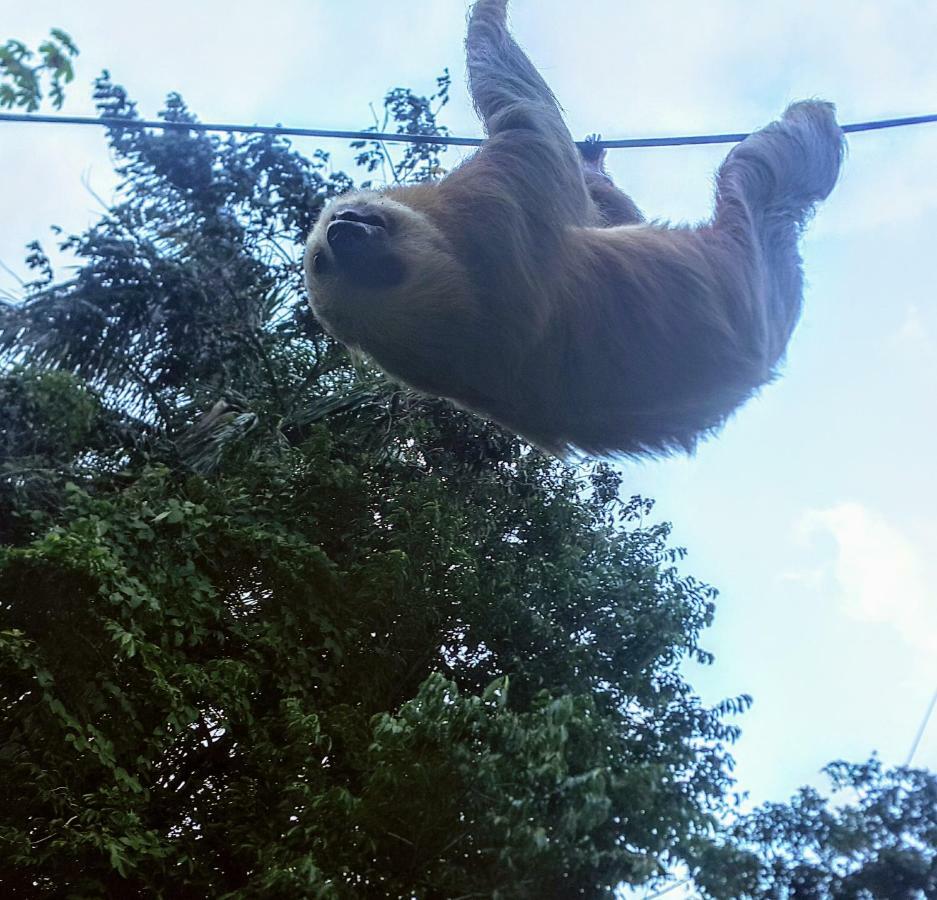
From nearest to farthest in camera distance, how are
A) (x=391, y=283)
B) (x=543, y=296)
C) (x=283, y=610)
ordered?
(x=543, y=296) → (x=391, y=283) → (x=283, y=610)

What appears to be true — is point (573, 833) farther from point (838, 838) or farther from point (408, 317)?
point (408, 317)

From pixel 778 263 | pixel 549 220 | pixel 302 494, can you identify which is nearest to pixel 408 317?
pixel 549 220

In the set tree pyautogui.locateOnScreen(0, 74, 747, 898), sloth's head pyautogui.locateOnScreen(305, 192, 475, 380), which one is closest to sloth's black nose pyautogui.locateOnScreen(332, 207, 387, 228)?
sloth's head pyautogui.locateOnScreen(305, 192, 475, 380)

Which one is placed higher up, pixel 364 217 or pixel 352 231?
pixel 364 217

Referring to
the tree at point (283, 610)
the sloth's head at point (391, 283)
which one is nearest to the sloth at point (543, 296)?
the sloth's head at point (391, 283)

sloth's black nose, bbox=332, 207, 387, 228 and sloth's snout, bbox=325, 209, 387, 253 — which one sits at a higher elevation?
sloth's black nose, bbox=332, 207, 387, 228

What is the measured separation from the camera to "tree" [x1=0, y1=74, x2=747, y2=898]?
4301 millimetres

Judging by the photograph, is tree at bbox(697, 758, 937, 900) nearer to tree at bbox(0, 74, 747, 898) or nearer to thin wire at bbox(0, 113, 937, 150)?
tree at bbox(0, 74, 747, 898)

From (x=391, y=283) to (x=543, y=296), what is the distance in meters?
0.48

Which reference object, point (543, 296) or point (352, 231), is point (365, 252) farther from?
point (543, 296)

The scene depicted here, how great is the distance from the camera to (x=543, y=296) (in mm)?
3273

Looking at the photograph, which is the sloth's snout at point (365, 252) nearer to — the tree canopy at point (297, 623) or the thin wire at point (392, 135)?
the thin wire at point (392, 135)

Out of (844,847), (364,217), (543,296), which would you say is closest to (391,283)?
(364,217)

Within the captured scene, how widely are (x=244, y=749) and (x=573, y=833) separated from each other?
2065 millimetres
